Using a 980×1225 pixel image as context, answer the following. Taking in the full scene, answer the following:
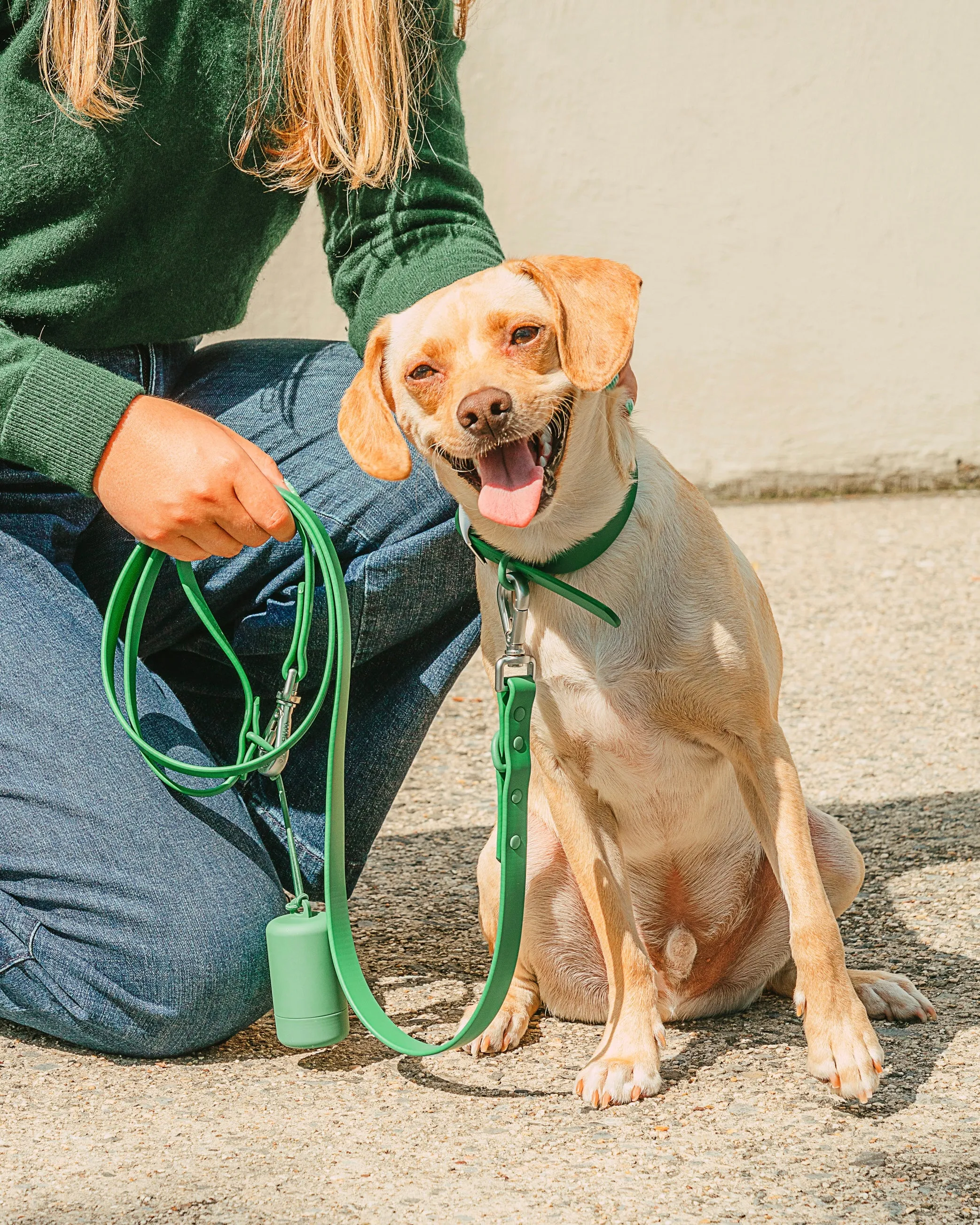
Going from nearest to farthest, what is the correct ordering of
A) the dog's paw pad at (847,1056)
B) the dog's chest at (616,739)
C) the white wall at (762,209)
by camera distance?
the dog's paw pad at (847,1056) < the dog's chest at (616,739) < the white wall at (762,209)

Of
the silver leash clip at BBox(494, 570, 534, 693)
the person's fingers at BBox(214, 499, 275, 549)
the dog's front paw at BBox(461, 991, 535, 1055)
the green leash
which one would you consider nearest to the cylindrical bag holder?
the green leash

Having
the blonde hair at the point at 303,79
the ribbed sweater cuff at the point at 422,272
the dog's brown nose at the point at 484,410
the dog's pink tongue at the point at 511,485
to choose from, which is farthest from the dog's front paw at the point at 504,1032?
the blonde hair at the point at 303,79

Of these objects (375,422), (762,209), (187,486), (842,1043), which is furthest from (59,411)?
(762,209)

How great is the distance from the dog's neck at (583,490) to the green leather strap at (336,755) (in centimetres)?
23

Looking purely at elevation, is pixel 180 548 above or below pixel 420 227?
below

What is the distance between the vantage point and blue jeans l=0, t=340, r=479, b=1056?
6.72 feet

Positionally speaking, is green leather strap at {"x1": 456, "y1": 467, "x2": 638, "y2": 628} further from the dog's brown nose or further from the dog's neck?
the dog's brown nose

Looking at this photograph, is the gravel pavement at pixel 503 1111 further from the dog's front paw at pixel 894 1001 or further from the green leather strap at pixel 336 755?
the green leather strap at pixel 336 755

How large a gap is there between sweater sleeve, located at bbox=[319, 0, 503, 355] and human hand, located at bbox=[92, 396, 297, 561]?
0.51 metres

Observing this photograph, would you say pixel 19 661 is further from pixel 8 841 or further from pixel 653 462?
pixel 653 462

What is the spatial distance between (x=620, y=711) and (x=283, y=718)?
50 cm

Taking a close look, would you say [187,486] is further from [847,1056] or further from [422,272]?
[847,1056]

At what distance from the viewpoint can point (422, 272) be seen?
7.63 ft

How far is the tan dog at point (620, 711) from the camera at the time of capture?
6.00ft
